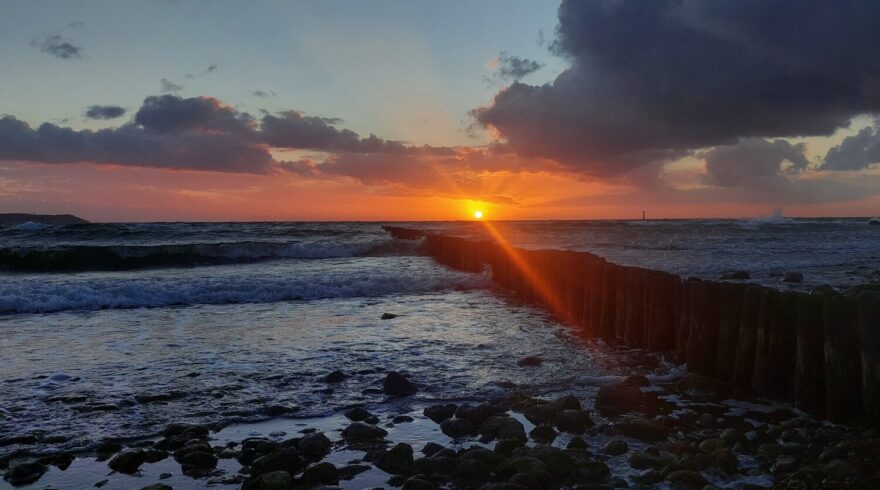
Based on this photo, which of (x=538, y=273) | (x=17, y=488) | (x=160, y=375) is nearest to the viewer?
(x=17, y=488)

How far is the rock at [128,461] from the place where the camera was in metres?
5.16

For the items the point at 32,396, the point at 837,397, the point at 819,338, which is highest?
the point at 819,338

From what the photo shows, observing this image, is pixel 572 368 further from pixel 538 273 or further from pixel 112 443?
pixel 538 273

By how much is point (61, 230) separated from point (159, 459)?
53.0 metres

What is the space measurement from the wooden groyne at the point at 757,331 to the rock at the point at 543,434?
2.73 meters

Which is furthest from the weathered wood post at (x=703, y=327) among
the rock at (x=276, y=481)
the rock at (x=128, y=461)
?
the rock at (x=128, y=461)

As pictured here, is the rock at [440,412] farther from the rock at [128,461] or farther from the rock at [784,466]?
the rock at [784,466]

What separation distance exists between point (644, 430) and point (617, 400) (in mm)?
954

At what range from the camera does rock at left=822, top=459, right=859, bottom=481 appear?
463 centimetres

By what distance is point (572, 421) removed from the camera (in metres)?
6.05

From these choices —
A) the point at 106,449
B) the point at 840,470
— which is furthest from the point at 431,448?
the point at 840,470

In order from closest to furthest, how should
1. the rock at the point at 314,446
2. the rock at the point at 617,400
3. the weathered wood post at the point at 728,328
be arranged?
1. the rock at the point at 314,446
2. the rock at the point at 617,400
3. the weathered wood post at the point at 728,328

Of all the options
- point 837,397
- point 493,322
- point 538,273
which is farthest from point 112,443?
point 538,273

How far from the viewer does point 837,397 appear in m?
6.03
